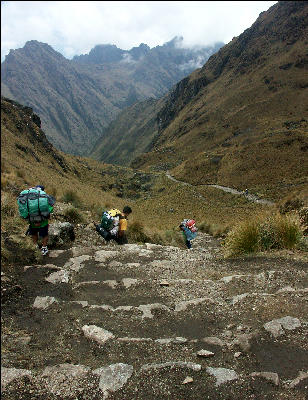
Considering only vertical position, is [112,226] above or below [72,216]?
below

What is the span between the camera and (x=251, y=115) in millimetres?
95375

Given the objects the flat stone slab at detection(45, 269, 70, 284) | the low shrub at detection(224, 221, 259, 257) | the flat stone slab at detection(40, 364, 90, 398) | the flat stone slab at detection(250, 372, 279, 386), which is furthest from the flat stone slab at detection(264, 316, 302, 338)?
the low shrub at detection(224, 221, 259, 257)

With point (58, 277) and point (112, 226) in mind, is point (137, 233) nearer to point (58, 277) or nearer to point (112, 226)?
point (112, 226)

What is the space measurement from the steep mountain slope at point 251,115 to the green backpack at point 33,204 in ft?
162

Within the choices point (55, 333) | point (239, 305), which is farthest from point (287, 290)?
point (55, 333)

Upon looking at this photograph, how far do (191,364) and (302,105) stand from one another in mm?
95444

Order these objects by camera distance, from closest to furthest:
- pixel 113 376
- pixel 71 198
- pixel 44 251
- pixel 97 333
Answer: pixel 113 376
pixel 97 333
pixel 44 251
pixel 71 198

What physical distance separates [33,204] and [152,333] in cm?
362

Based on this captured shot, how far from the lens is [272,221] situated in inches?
340

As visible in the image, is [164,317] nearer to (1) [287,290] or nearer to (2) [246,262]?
(1) [287,290]

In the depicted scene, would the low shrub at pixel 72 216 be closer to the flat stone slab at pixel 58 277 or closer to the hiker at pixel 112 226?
the hiker at pixel 112 226

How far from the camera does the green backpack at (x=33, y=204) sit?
6.43 metres

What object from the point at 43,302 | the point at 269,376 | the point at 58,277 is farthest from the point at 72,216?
the point at 269,376

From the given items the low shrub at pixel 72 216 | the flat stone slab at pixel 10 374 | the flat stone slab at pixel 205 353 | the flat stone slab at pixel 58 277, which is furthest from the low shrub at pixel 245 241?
the flat stone slab at pixel 10 374
